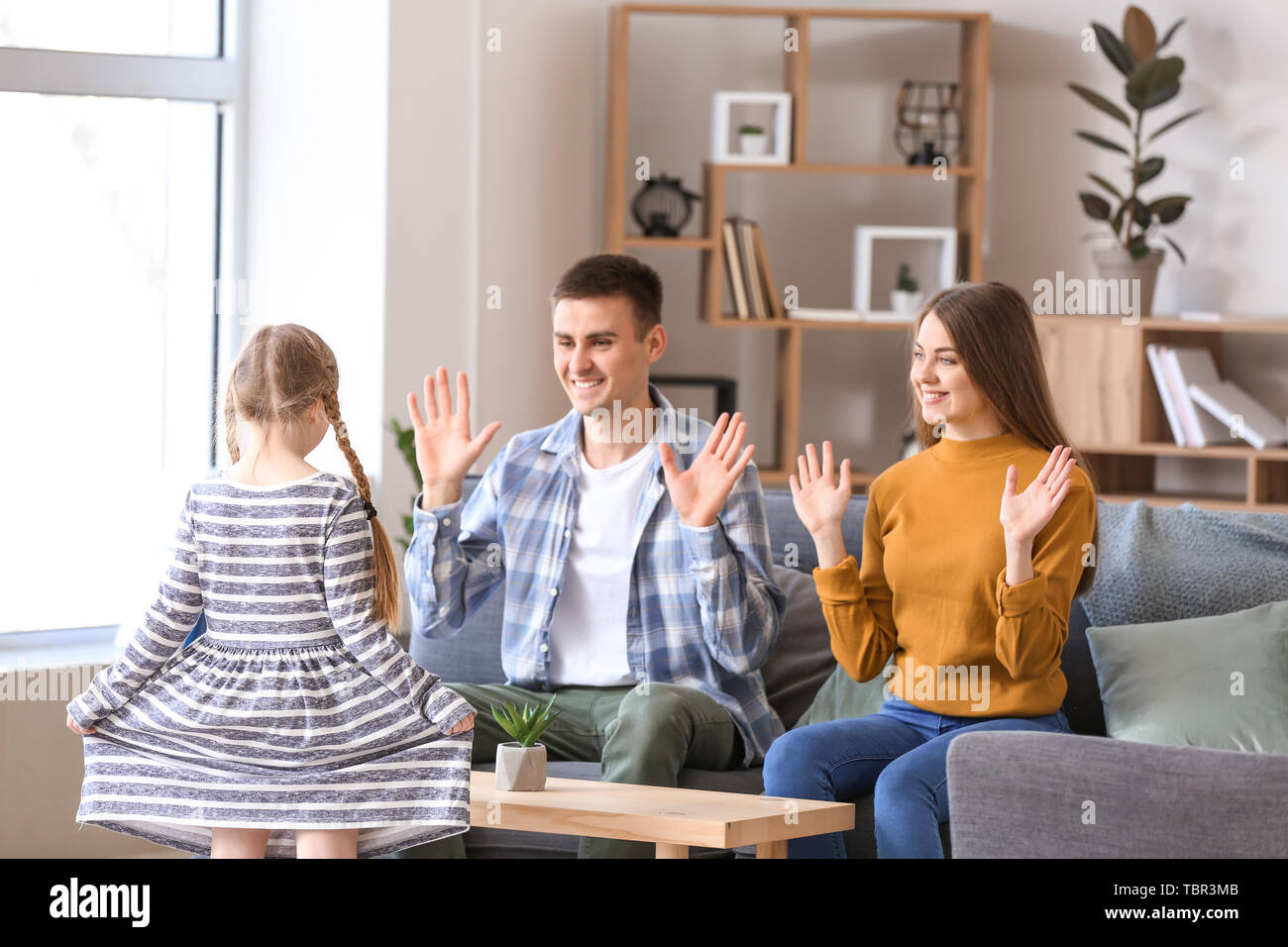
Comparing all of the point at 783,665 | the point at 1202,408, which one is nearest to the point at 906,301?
the point at 1202,408

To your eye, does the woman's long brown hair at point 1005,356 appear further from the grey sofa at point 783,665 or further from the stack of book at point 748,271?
the stack of book at point 748,271

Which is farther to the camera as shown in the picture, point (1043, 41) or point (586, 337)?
point (1043, 41)

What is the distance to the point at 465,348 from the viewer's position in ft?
12.4

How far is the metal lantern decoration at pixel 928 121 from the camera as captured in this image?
13.9 ft

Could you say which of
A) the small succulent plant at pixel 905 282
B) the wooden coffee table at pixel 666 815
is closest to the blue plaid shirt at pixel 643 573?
the wooden coffee table at pixel 666 815

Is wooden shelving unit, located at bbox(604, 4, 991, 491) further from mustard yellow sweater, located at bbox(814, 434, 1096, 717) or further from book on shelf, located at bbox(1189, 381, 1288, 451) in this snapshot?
mustard yellow sweater, located at bbox(814, 434, 1096, 717)

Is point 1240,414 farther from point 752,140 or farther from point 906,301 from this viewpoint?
point 752,140

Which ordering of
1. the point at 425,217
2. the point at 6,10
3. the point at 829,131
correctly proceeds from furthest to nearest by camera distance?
the point at 829,131
the point at 425,217
the point at 6,10

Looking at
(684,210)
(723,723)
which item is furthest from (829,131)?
(723,723)

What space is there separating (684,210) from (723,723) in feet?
7.12

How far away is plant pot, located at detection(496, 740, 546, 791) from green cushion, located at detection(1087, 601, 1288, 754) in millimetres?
910

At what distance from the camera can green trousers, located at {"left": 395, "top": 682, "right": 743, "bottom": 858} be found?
2.18m

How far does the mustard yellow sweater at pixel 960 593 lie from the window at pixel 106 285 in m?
1.84
